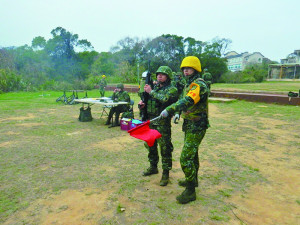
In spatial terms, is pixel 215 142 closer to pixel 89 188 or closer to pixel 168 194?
pixel 168 194

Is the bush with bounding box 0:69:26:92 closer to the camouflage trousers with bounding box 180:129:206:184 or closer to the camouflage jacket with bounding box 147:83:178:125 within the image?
the camouflage jacket with bounding box 147:83:178:125

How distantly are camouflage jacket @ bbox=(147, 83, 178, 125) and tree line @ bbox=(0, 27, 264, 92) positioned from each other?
79.5 feet

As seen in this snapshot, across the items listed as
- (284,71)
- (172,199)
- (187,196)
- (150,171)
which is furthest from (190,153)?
(284,71)

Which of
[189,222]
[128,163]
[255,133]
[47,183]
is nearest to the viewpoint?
[189,222]

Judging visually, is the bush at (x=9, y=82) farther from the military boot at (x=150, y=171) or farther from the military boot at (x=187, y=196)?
the military boot at (x=187, y=196)

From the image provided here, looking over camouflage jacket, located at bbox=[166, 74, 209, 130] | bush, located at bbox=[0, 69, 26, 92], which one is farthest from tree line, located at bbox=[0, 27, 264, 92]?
camouflage jacket, located at bbox=[166, 74, 209, 130]

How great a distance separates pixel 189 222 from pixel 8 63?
33.4 m

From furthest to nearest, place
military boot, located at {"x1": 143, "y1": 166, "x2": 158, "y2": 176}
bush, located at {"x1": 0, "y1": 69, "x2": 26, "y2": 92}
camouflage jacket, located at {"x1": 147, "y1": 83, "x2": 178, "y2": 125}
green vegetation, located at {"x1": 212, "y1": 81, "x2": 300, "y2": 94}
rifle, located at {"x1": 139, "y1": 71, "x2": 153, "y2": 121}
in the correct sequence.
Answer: bush, located at {"x1": 0, "y1": 69, "x2": 26, "y2": 92} < green vegetation, located at {"x1": 212, "y1": 81, "x2": 300, "y2": 94} < military boot, located at {"x1": 143, "y1": 166, "x2": 158, "y2": 176} < rifle, located at {"x1": 139, "y1": 71, "x2": 153, "y2": 121} < camouflage jacket, located at {"x1": 147, "y1": 83, "x2": 178, "y2": 125}

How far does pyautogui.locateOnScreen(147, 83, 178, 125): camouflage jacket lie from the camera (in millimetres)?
3115

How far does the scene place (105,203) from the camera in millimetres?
2787

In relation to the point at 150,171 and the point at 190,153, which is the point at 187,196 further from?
the point at 150,171

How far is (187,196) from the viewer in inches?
110

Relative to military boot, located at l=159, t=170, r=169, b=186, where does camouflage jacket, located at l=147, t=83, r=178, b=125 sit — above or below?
above

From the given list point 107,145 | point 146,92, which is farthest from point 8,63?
point 146,92
